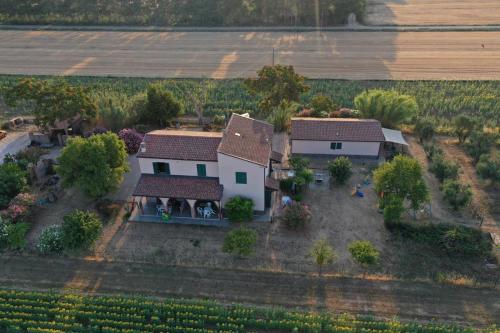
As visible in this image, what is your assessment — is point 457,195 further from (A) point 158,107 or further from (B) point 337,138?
(A) point 158,107

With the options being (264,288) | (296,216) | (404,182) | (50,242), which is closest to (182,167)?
(296,216)

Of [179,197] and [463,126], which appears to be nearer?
[179,197]

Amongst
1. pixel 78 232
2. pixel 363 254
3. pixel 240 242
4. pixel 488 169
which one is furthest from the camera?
pixel 488 169

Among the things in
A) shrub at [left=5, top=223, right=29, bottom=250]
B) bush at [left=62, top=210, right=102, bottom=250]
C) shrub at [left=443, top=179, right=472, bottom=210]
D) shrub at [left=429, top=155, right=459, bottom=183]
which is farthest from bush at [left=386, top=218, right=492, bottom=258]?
shrub at [left=5, top=223, right=29, bottom=250]

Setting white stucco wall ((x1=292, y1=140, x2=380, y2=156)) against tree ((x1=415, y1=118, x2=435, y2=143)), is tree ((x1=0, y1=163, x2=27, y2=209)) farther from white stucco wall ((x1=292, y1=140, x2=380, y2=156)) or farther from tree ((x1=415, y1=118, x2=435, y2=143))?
tree ((x1=415, y1=118, x2=435, y2=143))

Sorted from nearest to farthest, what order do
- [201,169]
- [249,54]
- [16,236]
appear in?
[16,236]
[201,169]
[249,54]

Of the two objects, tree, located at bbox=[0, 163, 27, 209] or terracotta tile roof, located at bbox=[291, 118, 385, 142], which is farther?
terracotta tile roof, located at bbox=[291, 118, 385, 142]

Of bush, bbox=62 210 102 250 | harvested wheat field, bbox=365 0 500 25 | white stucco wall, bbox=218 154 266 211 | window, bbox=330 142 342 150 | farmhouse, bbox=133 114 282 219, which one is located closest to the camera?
bush, bbox=62 210 102 250

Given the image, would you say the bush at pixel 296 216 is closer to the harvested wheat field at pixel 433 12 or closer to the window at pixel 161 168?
the window at pixel 161 168
